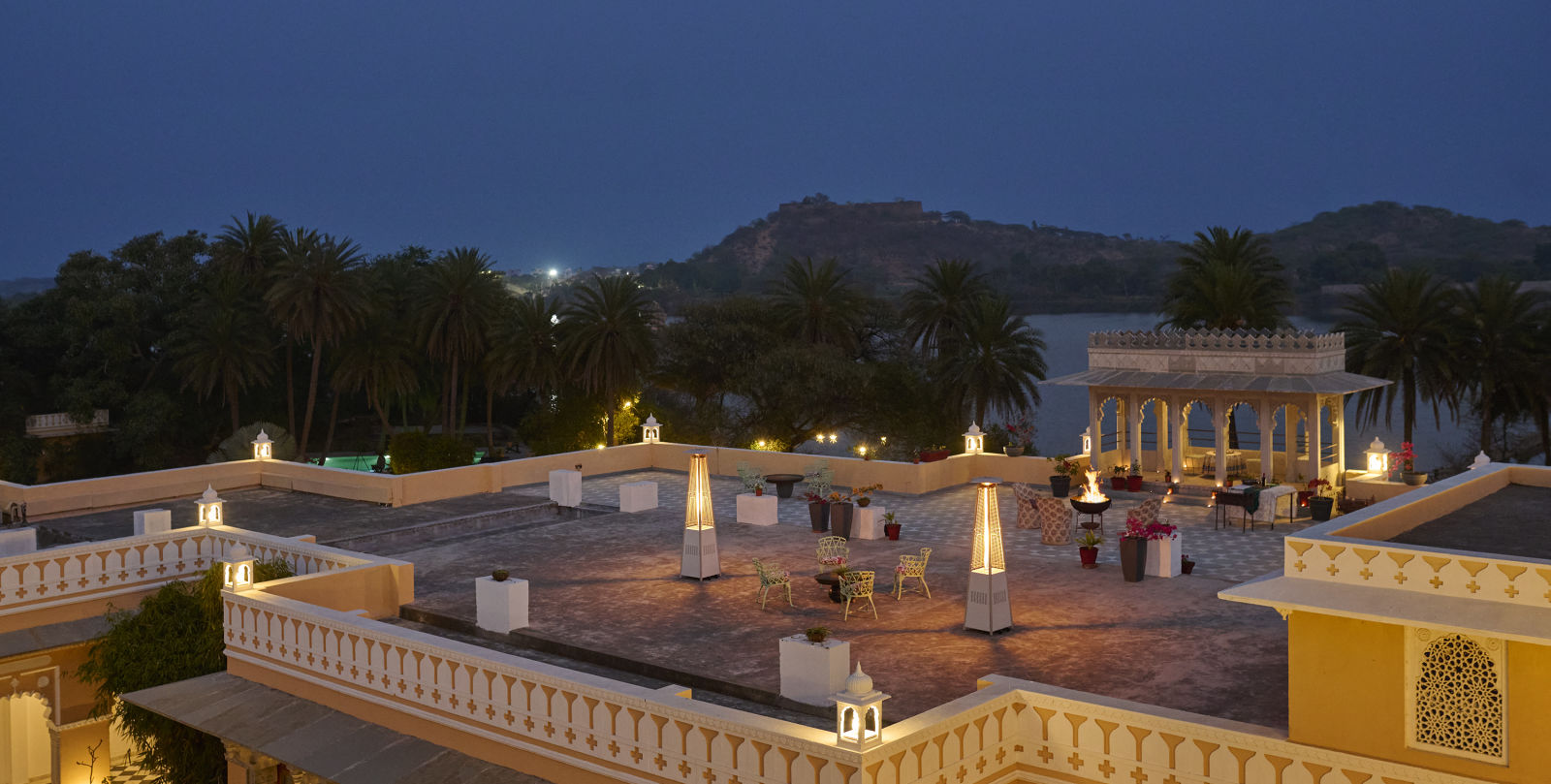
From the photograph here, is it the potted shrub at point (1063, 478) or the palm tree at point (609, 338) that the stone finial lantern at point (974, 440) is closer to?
the potted shrub at point (1063, 478)

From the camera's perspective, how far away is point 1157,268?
105m

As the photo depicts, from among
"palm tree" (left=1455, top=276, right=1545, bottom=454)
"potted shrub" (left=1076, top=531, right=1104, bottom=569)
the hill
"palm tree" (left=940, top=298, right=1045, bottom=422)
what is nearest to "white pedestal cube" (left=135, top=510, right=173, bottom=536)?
"potted shrub" (left=1076, top=531, right=1104, bottom=569)

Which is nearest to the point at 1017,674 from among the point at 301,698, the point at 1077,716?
the point at 1077,716

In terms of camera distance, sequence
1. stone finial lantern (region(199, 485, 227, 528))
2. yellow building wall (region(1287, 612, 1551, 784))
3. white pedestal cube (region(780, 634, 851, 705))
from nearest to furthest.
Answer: yellow building wall (region(1287, 612, 1551, 784)) < white pedestal cube (region(780, 634, 851, 705)) < stone finial lantern (region(199, 485, 227, 528))

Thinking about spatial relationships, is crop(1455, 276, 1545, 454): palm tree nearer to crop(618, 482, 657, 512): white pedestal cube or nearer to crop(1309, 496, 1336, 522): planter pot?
crop(1309, 496, 1336, 522): planter pot

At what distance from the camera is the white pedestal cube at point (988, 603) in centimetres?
1407

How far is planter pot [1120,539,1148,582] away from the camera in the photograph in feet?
54.3

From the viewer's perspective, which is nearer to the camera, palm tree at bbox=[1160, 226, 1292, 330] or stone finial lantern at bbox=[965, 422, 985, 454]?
stone finial lantern at bbox=[965, 422, 985, 454]

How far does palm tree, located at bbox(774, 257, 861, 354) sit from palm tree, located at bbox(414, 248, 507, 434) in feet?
37.1

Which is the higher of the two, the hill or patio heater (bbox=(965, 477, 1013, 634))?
the hill

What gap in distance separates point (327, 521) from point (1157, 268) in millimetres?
91654

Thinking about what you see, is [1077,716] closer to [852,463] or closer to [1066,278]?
[852,463]

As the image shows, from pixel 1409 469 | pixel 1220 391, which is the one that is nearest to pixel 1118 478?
pixel 1220 391

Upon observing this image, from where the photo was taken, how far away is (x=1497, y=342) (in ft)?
121
